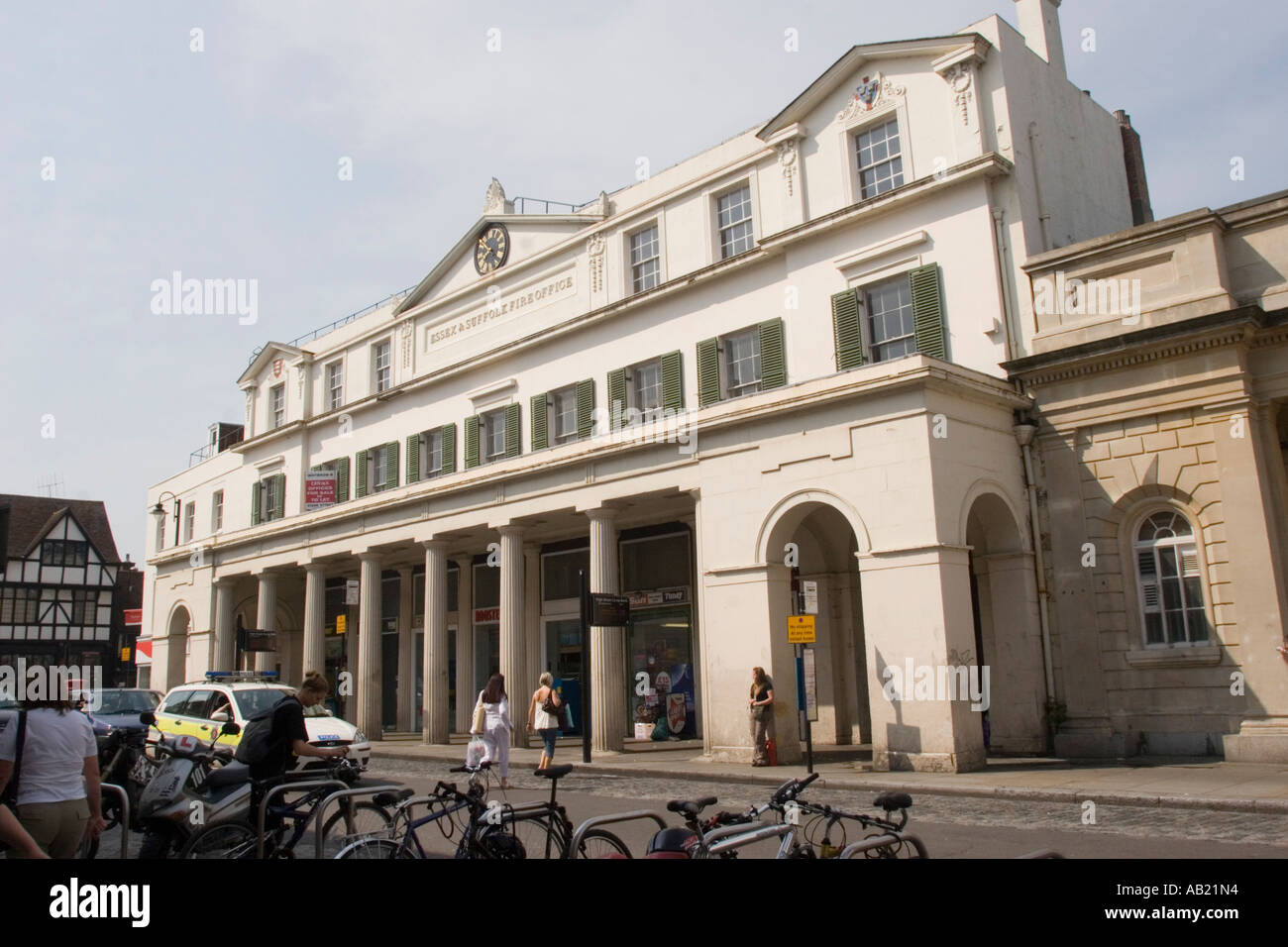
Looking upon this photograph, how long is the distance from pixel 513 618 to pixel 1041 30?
17831mm

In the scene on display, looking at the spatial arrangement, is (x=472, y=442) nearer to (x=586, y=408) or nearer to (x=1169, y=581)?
(x=586, y=408)

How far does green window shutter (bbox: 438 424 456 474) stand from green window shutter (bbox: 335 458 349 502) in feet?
18.7

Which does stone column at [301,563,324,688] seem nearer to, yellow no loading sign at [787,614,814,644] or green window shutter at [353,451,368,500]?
green window shutter at [353,451,368,500]

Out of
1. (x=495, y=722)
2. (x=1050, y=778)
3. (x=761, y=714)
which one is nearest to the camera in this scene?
(x=1050, y=778)

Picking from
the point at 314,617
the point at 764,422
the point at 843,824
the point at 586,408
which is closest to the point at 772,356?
the point at 764,422

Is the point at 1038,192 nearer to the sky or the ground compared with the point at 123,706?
nearer to the sky

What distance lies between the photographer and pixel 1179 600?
17.2 metres

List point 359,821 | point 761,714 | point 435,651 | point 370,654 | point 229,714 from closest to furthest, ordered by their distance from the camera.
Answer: point 359,821
point 229,714
point 761,714
point 435,651
point 370,654

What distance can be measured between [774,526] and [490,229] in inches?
604

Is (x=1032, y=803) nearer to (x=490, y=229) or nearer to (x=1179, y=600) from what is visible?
(x=1179, y=600)

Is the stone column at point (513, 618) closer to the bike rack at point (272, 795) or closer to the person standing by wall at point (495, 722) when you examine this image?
the person standing by wall at point (495, 722)

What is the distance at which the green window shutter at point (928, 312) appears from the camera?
1920 centimetres

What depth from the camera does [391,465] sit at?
105 feet

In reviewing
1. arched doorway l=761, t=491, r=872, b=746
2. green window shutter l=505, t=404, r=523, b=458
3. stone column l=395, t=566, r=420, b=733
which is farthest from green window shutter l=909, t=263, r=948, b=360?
stone column l=395, t=566, r=420, b=733
